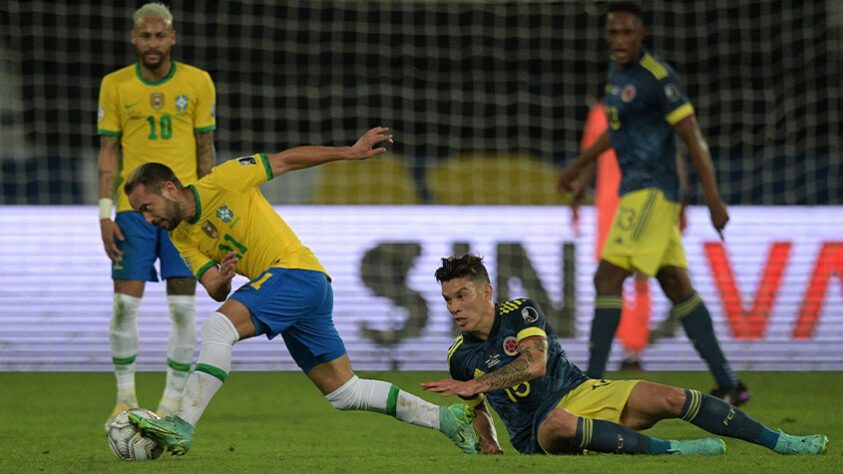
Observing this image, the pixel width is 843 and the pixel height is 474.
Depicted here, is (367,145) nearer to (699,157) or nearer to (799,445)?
(799,445)

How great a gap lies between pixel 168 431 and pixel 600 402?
1.46 meters

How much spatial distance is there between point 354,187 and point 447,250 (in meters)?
3.14

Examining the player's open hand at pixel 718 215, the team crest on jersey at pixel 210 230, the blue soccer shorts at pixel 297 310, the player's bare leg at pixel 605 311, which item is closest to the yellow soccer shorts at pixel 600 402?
the blue soccer shorts at pixel 297 310

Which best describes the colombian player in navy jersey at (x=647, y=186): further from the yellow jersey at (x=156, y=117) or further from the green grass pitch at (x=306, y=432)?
the yellow jersey at (x=156, y=117)

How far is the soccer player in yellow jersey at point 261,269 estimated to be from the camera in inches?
172

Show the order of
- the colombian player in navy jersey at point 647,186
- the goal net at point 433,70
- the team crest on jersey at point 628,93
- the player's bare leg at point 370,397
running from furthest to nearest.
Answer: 1. the goal net at point 433,70
2. the team crest on jersey at point 628,93
3. the colombian player in navy jersey at point 647,186
4. the player's bare leg at point 370,397

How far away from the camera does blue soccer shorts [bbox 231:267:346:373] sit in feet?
14.4

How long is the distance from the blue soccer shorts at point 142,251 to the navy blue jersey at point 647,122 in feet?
7.36

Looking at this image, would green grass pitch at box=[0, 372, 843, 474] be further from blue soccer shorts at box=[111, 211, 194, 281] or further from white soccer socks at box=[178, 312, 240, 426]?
blue soccer shorts at box=[111, 211, 194, 281]

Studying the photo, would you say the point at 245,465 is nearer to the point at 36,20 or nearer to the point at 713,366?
the point at 713,366

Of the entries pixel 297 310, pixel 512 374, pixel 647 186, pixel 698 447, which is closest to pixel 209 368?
pixel 297 310

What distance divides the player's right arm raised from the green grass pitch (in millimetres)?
845

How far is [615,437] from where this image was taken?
13.7 feet

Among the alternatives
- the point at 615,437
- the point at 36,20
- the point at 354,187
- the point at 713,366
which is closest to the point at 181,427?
the point at 615,437
